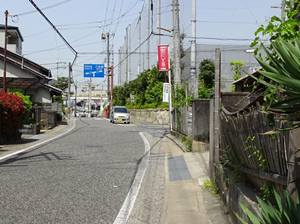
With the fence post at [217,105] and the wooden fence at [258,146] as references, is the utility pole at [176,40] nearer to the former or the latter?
the fence post at [217,105]

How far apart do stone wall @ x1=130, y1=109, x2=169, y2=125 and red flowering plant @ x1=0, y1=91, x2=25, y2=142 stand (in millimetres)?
24190

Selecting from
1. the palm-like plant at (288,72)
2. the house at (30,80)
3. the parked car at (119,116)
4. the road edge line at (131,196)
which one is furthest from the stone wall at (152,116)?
the palm-like plant at (288,72)

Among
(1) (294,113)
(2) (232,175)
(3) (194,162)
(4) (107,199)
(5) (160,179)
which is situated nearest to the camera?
(1) (294,113)

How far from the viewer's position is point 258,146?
5809 mm

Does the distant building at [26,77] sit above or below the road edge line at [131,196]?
above

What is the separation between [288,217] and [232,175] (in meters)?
3.51

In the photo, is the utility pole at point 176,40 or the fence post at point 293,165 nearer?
the fence post at point 293,165

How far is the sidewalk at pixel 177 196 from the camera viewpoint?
7592mm

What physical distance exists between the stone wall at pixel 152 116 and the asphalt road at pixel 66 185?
28307mm

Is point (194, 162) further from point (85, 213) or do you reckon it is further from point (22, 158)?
point (85, 213)

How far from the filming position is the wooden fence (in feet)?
16.1

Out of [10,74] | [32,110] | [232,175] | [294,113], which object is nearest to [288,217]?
[294,113]

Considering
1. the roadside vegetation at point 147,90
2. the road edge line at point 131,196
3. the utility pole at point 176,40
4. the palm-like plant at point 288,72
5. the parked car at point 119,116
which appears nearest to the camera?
the palm-like plant at point 288,72

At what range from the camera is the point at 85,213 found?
25.3 ft
